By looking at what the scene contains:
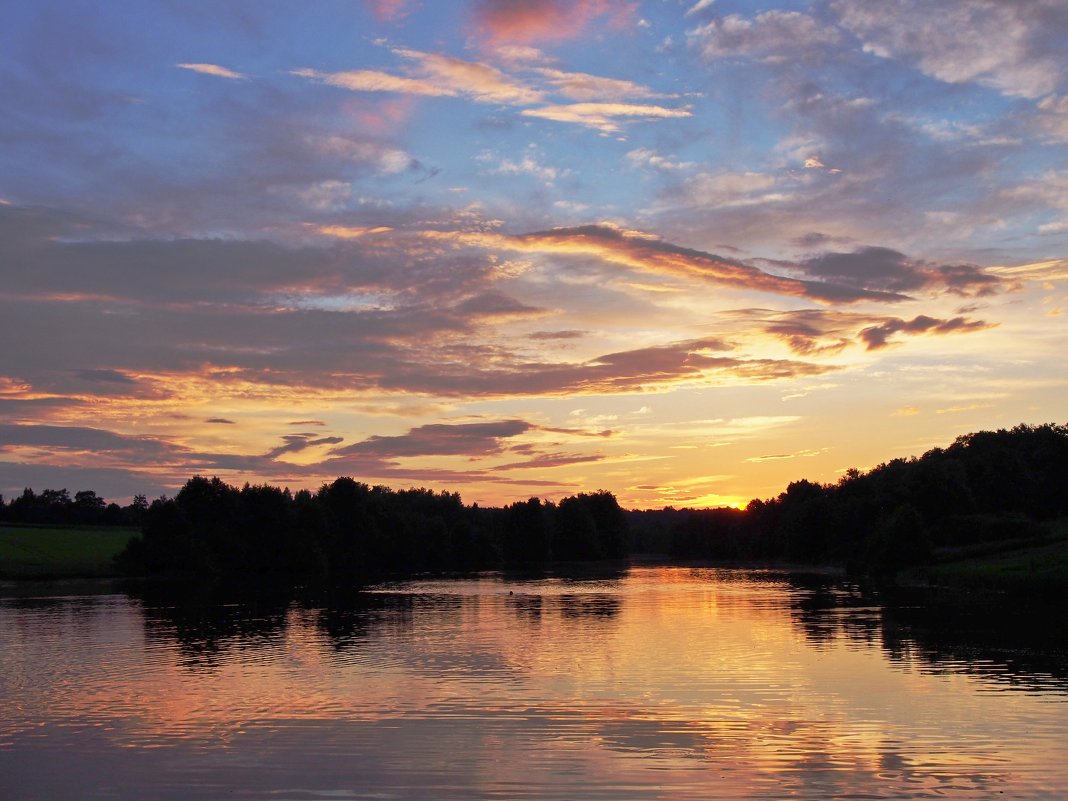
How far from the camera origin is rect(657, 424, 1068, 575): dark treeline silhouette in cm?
8844

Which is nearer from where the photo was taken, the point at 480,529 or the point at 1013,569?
the point at 1013,569

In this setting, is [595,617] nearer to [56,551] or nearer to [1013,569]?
[1013,569]

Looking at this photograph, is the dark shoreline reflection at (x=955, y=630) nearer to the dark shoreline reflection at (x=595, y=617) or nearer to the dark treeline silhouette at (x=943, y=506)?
the dark shoreline reflection at (x=595, y=617)

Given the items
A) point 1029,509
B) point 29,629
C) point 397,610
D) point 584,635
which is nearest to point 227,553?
point 397,610

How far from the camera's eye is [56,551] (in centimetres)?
12269

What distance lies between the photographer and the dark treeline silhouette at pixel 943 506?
290 feet

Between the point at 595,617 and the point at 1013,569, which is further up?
the point at 1013,569

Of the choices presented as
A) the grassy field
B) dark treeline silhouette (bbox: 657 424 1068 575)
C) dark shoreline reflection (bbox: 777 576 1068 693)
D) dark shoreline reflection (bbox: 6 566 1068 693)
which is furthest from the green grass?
the grassy field

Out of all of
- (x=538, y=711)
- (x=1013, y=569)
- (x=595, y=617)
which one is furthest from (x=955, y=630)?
(x=538, y=711)

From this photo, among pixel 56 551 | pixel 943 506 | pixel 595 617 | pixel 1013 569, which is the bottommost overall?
pixel 595 617

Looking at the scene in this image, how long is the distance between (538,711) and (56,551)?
115092 mm

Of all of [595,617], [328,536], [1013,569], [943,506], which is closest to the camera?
[595,617]

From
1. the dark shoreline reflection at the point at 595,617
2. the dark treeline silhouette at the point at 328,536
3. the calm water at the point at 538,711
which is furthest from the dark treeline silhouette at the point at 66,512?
the calm water at the point at 538,711

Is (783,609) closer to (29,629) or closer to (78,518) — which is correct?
(29,629)
